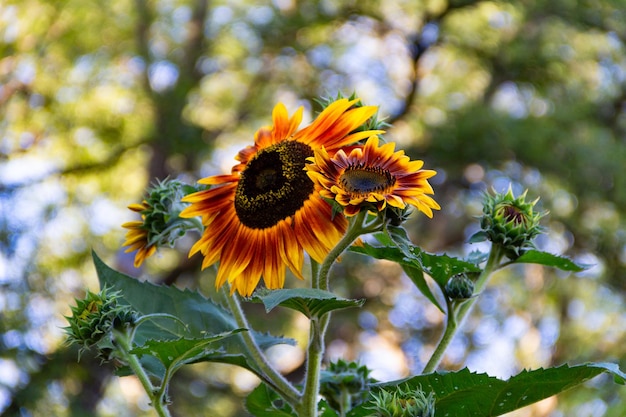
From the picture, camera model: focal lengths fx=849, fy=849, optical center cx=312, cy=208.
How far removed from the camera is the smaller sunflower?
1.32ft

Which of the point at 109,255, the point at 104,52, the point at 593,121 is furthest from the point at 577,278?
the point at 104,52

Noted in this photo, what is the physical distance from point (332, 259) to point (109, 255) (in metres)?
2.30

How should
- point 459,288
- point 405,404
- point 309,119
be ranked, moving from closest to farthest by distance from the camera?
point 405,404 < point 459,288 < point 309,119

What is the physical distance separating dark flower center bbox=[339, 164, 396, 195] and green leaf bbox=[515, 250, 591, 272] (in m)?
0.12

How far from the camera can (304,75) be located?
292cm

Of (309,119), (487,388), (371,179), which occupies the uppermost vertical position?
(309,119)

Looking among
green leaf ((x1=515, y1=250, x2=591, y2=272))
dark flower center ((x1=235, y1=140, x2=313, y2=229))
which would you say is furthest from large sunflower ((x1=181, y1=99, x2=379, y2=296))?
green leaf ((x1=515, y1=250, x2=591, y2=272))

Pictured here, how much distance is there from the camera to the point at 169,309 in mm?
517

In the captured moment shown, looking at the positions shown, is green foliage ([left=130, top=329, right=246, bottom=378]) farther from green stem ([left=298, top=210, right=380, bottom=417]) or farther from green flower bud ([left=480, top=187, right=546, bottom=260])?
green flower bud ([left=480, top=187, right=546, bottom=260])

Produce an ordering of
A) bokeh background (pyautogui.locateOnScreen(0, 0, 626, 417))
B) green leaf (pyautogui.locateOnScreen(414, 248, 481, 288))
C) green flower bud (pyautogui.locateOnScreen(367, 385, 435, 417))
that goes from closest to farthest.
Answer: green flower bud (pyautogui.locateOnScreen(367, 385, 435, 417))
green leaf (pyautogui.locateOnScreen(414, 248, 481, 288))
bokeh background (pyautogui.locateOnScreen(0, 0, 626, 417))

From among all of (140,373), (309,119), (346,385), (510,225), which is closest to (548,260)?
(510,225)

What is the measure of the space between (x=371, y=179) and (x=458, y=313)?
11 centimetres

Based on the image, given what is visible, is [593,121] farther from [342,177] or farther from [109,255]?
[342,177]

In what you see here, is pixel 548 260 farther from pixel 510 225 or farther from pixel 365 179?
pixel 365 179
